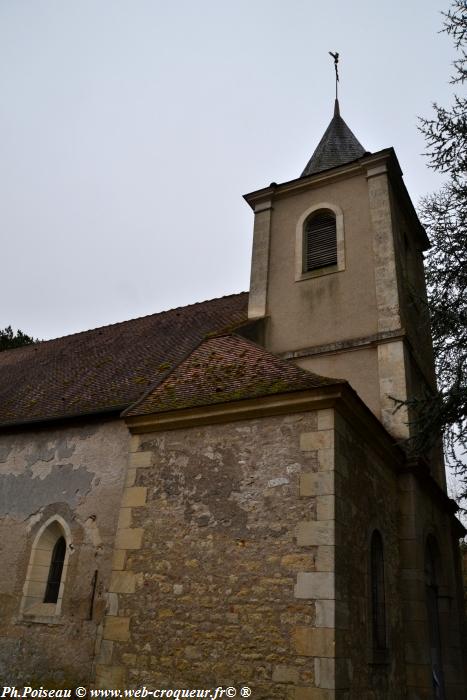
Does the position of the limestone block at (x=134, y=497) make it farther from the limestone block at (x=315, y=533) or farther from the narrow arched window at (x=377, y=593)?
the narrow arched window at (x=377, y=593)

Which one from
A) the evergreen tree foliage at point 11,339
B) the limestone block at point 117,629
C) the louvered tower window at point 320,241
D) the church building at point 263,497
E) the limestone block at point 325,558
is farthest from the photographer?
the evergreen tree foliage at point 11,339

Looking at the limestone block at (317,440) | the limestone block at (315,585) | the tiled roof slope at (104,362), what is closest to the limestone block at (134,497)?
the tiled roof slope at (104,362)

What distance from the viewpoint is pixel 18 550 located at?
9.56 meters

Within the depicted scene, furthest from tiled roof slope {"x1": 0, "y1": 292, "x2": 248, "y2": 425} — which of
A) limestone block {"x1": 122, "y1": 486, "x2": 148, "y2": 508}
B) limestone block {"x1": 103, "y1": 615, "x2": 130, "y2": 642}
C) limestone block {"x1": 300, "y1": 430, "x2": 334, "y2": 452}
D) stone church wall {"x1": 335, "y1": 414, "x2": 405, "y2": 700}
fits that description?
stone church wall {"x1": 335, "y1": 414, "x2": 405, "y2": 700}

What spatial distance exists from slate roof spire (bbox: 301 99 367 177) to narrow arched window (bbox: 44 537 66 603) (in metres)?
9.26

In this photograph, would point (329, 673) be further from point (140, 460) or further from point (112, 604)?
point (140, 460)

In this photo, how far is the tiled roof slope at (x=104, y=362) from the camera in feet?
35.3

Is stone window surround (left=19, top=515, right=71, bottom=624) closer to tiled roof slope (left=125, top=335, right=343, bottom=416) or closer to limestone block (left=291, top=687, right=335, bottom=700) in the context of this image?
tiled roof slope (left=125, top=335, right=343, bottom=416)

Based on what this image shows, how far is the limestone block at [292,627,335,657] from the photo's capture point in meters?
5.87

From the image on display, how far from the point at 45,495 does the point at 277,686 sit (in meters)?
5.30

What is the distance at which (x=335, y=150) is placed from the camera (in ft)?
47.5

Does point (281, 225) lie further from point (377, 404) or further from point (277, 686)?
point (277, 686)

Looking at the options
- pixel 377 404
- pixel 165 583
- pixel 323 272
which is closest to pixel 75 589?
pixel 165 583

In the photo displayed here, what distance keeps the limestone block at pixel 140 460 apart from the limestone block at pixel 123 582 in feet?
4.53
